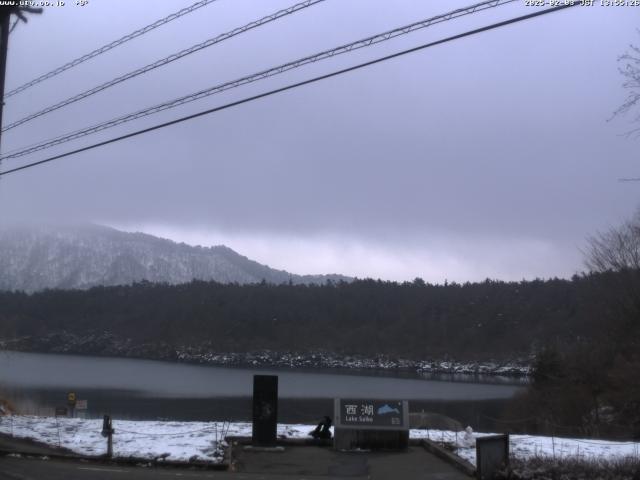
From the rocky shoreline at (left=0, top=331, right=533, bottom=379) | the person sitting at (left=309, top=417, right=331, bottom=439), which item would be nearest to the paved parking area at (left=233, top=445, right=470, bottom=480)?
the person sitting at (left=309, top=417, right=331, bottom=439)

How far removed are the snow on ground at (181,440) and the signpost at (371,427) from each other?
1.43 m

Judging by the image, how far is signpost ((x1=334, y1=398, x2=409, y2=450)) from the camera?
59.7 feet

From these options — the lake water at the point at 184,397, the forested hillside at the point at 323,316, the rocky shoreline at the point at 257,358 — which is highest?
the forested hillside at the point at 323,316

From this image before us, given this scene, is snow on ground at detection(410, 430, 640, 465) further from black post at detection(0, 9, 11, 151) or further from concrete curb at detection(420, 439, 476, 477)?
black post at detection(0, 9, 11, 151)

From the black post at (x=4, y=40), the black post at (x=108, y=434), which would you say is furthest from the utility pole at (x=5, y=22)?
the black post at (x=108, y=434)

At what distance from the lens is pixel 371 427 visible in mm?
18203

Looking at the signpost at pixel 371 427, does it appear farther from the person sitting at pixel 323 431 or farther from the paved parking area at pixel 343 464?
the person sitting at pixel 323 431

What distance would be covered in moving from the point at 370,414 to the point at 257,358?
138 m

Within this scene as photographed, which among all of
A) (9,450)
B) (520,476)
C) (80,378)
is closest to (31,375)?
(80,378)

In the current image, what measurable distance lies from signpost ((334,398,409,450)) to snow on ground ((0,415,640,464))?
143cm

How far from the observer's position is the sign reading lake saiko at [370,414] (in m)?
Answer: 18.2

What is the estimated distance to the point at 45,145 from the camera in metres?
17.6

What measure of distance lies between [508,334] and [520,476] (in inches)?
5051

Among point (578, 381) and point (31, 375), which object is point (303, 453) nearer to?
point (578, 381)
